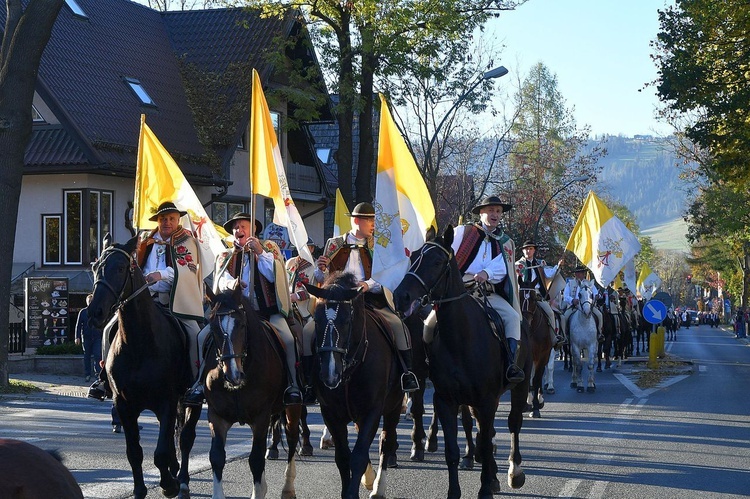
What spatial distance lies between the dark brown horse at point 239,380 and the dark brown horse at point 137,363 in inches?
21.7

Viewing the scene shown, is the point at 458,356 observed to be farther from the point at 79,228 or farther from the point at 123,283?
the point at 79,228

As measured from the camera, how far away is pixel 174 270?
34.1 ft

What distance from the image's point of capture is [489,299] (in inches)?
426

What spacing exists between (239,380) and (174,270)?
189 centimetres

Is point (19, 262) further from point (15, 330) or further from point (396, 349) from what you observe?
point (396, 349)

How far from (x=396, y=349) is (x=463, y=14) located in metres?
22.1

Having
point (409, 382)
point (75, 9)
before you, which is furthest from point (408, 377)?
point (75, 9)

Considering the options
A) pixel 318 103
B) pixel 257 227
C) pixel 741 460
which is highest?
pixel 318 103

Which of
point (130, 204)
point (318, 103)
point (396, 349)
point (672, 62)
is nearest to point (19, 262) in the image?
point (130, 204)

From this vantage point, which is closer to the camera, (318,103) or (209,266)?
(209,266)

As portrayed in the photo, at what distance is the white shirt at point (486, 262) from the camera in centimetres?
1084

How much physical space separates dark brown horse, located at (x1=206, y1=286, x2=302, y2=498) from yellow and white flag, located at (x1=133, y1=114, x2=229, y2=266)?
2816mm

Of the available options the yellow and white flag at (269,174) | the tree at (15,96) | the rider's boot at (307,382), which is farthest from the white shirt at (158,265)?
the tree at (15,96)

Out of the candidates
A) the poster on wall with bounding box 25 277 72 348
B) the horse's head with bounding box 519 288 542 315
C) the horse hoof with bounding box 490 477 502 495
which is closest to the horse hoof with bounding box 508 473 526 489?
the horse hoof with bounding box 490 477 502 495
